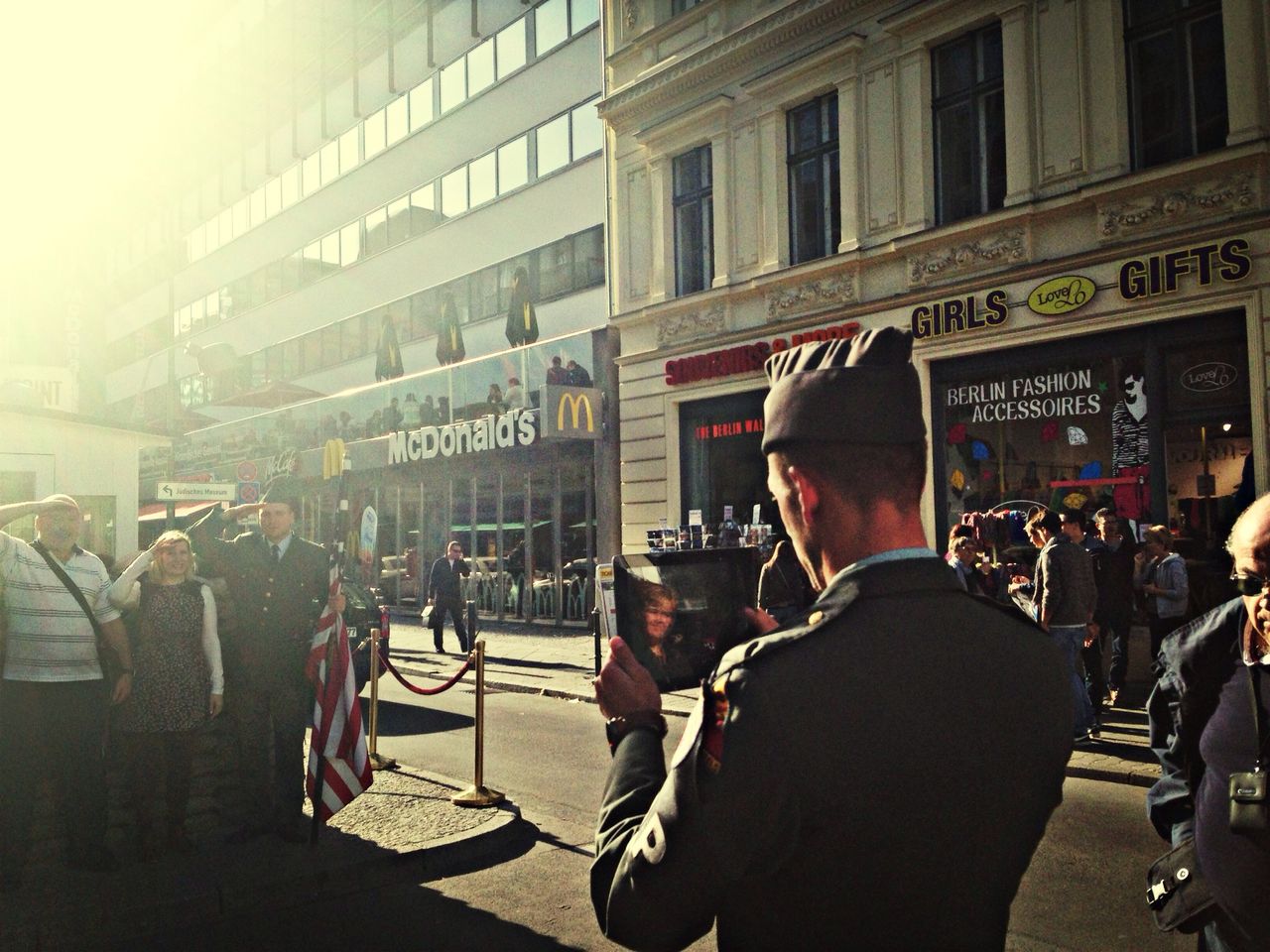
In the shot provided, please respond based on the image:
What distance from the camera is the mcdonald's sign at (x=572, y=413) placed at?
19.3 meters

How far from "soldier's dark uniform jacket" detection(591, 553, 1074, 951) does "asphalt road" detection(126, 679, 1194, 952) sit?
11.7ft

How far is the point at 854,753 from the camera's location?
4.89 feet

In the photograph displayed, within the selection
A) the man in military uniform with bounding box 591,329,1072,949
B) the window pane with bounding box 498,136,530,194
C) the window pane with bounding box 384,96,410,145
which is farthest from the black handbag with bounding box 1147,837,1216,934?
the window pane with bounding box 384,96,410,145

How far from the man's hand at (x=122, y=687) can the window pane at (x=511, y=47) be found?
20.6 m

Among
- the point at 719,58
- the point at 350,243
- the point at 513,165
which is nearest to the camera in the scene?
the point at 719,58

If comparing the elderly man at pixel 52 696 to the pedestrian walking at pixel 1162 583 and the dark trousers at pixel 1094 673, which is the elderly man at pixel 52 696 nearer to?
the dark trousers at pixel 1094 673

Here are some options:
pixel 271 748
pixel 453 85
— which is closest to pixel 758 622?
pixel 271 748

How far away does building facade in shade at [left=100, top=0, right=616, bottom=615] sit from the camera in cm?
2266

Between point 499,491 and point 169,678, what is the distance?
54.5ft

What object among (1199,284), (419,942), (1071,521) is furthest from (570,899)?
(1199,284)

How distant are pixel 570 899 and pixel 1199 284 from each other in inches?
403

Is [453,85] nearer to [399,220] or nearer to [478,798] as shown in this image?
[399,220]

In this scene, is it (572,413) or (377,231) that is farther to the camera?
(377,231)

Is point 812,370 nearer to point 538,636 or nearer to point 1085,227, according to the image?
point 1085,227
